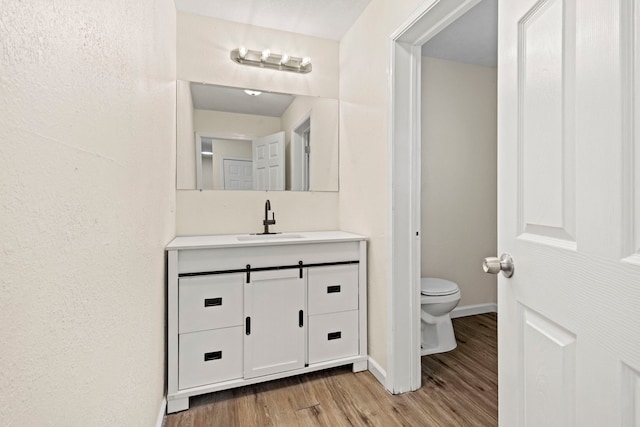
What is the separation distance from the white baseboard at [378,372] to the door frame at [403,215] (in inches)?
1.6

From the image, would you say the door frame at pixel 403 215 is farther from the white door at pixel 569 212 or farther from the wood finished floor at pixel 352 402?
the white door at pixel 569 212

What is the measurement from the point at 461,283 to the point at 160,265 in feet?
8.72

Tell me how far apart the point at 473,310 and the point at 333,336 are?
179 cm

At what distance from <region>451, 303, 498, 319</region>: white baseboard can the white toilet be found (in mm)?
653

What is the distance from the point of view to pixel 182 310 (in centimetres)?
174

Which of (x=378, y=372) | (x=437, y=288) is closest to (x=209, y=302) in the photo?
(x=378, y=372)

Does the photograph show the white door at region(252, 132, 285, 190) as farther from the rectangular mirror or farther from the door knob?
the door knob

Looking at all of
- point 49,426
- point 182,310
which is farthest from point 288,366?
point 49,426

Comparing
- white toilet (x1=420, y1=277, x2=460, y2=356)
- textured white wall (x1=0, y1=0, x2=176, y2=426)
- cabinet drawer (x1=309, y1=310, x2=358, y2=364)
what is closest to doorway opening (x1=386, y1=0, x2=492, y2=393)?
cabinet drawer (x1=309, y1=310, x2=358, y2=364)

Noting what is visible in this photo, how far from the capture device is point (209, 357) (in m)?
1.79

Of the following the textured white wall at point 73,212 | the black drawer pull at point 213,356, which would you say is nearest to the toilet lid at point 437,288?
the black drawer pull at point 213,356

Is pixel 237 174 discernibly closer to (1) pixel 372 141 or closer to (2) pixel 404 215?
(1) pixel 372 141

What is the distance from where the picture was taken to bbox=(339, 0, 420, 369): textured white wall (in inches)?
75.1

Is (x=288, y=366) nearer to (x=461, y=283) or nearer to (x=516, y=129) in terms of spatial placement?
(x=516, y=129)
